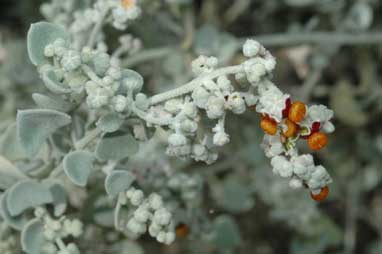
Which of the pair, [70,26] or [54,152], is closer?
[54,152]

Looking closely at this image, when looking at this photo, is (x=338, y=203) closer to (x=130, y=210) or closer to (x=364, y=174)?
(x=364, y=174)

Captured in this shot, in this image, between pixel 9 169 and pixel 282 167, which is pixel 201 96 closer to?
pixel 282 167

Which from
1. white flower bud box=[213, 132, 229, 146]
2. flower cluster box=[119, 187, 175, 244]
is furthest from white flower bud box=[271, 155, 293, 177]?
flower cluster box=[119, 187, 175, 244]

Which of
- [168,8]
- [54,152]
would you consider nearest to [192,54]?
[168,8]

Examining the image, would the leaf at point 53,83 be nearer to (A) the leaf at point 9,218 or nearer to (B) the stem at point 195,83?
(B) the stem at point 195,83

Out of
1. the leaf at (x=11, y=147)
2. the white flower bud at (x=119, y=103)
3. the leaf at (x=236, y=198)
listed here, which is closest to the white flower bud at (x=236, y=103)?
the white flower bud at (x=119, y=103)

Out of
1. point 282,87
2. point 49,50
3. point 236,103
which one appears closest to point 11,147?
point 49,50
